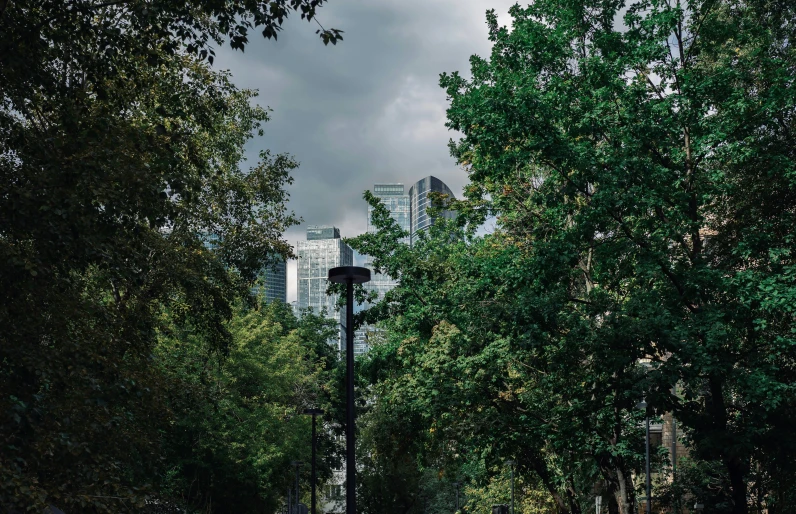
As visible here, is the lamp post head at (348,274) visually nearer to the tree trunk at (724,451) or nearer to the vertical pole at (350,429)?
the vertical pole at (350,429)

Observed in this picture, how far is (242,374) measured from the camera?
39.9 m

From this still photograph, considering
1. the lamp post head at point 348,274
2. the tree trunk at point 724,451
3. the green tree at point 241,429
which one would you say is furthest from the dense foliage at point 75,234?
the green tree at point 241,429

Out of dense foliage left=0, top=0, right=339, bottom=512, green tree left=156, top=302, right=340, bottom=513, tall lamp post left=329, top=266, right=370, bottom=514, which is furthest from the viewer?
green tree left=156, top=302, right=340, bottom=513

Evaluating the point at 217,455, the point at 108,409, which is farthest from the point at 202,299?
the point at 217,455

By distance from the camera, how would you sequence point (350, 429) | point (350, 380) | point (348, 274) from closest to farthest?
point (350, 429) < point (348, 274) < point (350, 380)

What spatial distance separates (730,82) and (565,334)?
686cm

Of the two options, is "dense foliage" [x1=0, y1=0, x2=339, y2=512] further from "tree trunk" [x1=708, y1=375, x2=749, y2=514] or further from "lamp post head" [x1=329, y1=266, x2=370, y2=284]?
"tree trunk" [x1=708, y1=375, x2=749, y2=514]

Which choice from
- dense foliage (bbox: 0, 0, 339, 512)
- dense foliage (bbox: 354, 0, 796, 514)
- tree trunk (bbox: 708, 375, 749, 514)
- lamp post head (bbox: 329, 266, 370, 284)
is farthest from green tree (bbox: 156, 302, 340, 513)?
tree trunk (bbox: 708, 375, 749, 514)

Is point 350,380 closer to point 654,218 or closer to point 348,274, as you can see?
point 348,274

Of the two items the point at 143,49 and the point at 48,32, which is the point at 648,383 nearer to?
the point at 143,49

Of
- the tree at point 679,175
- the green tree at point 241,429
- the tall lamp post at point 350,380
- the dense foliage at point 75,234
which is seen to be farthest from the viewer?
the green tree at point 241,429

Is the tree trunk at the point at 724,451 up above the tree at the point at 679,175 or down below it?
below

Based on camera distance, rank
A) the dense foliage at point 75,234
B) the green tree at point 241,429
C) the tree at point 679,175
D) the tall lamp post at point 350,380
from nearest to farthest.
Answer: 1. the dense foliage at point 75,234
2. the tall lamp post at point 350,380
3. the tree at point 679,175
4. the green tree at point 241,429

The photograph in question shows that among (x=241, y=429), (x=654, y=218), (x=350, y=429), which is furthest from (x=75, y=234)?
(x=241, y=429)
